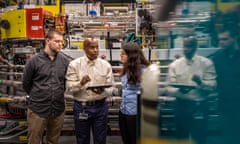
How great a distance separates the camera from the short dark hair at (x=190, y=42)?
5.80 feet

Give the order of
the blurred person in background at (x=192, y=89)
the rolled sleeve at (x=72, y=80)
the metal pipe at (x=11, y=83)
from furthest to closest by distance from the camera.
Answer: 1. the metal pipe at (x=11, y=83)
2. the rolled sleeve at (x=72, y=80)
3. the blurred person in background at (x=192, y=89)

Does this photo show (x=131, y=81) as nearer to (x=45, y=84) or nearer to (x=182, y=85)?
(x=45, y=84)

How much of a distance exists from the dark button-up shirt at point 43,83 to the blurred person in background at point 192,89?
10.8ft

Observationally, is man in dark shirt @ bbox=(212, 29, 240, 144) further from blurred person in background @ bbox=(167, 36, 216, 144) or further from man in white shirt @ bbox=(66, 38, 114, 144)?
man in white shirt @ bbox=(66, 38, 114, 144)

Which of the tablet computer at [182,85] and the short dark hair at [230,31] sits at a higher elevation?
the short dark hair at [230,31]

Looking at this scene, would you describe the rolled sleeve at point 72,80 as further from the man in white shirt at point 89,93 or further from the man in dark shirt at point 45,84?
the man in dark shirt at point 45,84

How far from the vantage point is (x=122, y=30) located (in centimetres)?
781

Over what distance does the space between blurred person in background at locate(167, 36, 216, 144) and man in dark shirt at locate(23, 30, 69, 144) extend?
3.28 meters

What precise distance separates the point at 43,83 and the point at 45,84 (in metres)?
0.03

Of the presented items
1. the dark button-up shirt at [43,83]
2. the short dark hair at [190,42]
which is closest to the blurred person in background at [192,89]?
the short dark hair at [190,42]

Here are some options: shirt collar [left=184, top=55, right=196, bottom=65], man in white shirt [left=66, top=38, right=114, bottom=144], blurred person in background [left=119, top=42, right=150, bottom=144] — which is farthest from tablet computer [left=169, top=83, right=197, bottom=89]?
man in white shirt [left=66, top=38, right=114, bottom=144]

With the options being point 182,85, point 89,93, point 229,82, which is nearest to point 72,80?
point 89,93

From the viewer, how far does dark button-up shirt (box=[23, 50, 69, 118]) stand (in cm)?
503

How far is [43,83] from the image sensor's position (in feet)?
16.6
